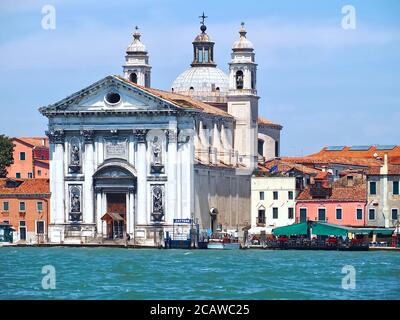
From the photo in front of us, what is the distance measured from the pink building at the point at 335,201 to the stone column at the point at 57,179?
1315cm

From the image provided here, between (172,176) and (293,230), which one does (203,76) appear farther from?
(293,230)

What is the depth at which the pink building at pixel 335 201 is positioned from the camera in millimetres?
98625

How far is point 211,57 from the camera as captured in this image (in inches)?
4756

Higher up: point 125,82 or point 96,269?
point 125,82

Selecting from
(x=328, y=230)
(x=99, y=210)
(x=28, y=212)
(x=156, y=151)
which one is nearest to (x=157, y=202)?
(x=156, y=151)

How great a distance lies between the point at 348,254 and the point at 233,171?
71.7ft

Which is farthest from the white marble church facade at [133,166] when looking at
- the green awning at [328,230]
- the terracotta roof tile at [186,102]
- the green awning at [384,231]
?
the green awning at [384,231]

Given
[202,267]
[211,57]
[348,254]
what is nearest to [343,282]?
[202,267]

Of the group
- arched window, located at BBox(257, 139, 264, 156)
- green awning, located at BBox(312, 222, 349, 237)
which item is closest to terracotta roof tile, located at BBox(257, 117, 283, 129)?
arched window, located at BBox(257, 139, 264, 156)

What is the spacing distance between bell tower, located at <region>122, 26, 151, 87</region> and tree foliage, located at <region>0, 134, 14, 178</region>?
35.7ft

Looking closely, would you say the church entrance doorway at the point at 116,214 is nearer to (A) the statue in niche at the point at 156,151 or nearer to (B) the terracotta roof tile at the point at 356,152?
(A) the statue in niche at the point at 156,151

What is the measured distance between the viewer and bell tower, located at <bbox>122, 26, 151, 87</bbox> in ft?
376

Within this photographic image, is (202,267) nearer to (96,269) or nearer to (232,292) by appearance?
(96,269)

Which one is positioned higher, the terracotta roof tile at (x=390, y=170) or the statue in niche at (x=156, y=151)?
the statue in niche at (x=156, y=151)
